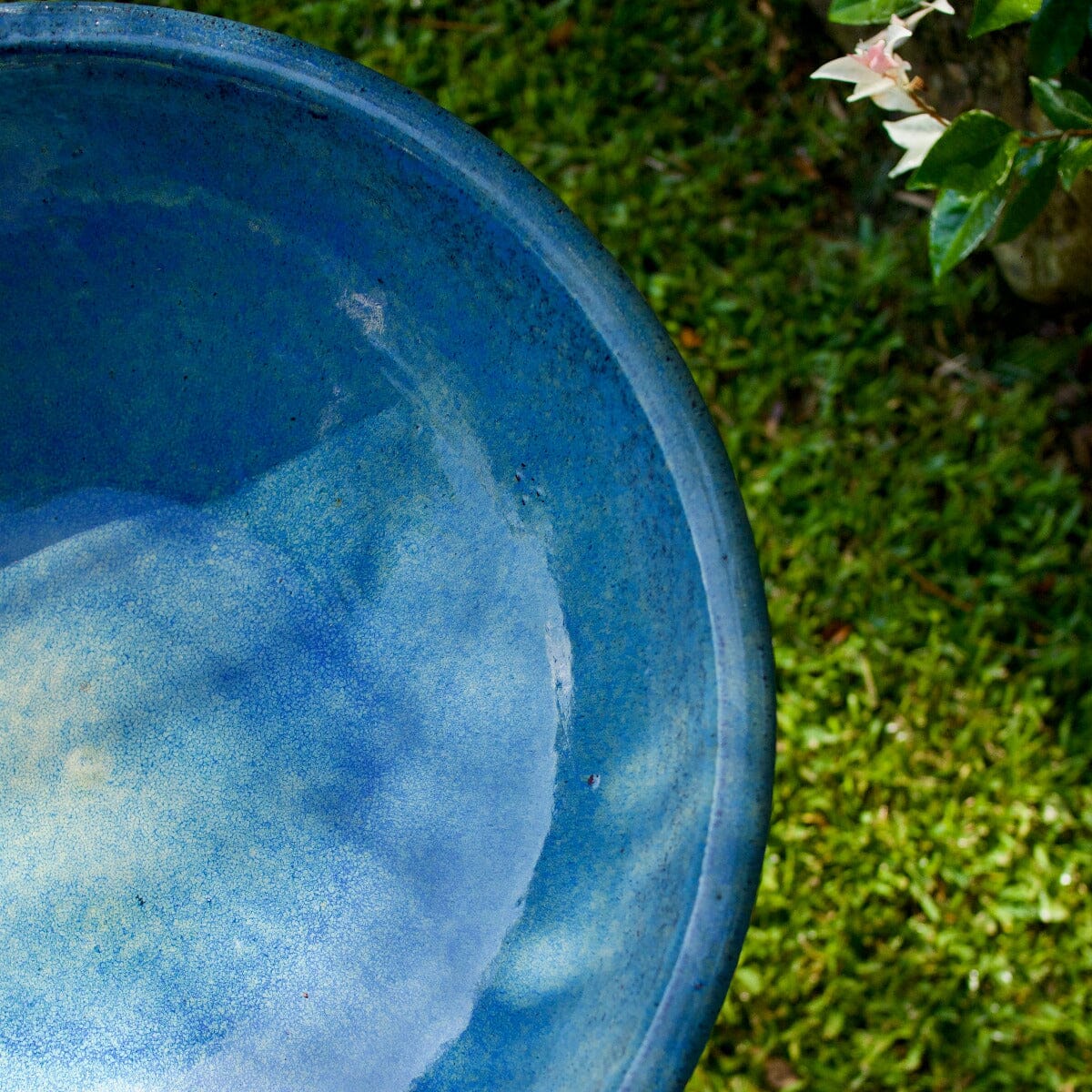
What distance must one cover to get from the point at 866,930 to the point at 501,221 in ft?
4.90

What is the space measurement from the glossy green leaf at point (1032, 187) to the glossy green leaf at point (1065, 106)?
4cm

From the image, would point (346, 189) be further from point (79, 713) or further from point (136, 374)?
point (79, 713)

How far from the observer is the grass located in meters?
2.05

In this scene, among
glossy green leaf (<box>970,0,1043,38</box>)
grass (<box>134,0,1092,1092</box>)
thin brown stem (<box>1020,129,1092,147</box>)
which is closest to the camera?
glossy green leaf (<box>970,0,1043,38</box>)

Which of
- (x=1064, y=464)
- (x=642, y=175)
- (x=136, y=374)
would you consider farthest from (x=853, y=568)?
(x=136, y=374)

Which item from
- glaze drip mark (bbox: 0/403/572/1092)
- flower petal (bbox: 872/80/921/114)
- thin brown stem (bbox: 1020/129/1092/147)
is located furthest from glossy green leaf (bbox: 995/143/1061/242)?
glaze drip mark (bbox: 0/403/572/1092)

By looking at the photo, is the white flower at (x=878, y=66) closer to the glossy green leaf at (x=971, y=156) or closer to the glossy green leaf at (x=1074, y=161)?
the glossy green leaf at (x=971, y=156)

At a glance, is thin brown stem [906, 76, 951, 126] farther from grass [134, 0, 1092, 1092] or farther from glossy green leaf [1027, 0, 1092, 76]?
grass [134, 0, 1092, 1092]

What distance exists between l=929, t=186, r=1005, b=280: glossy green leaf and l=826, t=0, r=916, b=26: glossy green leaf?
0.69ft

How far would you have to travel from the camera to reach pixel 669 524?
1.16 meters

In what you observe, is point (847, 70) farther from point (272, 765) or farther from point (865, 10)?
point (272, 765)

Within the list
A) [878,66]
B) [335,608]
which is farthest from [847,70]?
[335,608]

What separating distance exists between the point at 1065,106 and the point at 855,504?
112 cm

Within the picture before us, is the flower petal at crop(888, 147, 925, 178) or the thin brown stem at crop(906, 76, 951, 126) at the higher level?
the thin brown stem at crop(906, 76, 951, 126)
